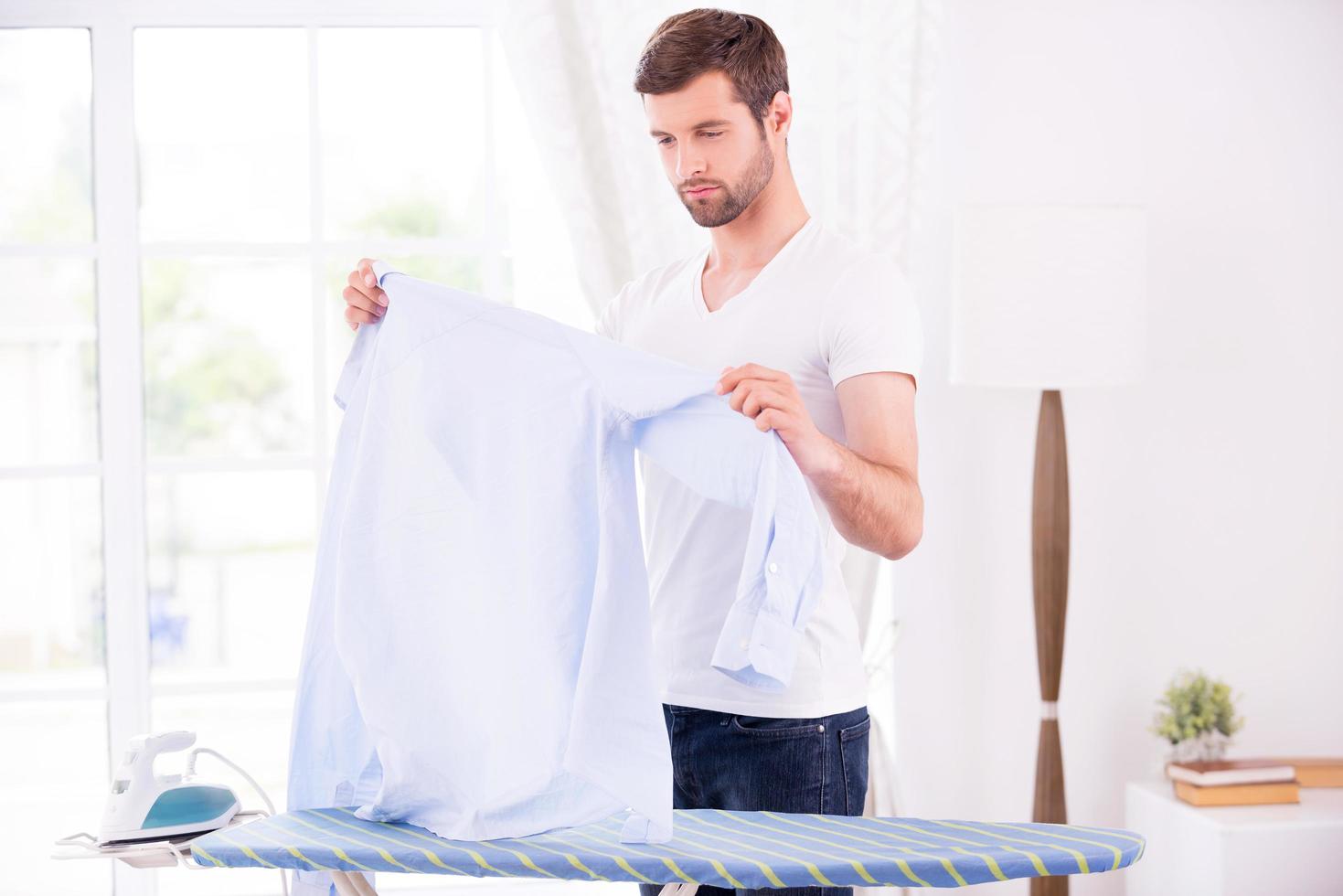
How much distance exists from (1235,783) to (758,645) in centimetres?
164

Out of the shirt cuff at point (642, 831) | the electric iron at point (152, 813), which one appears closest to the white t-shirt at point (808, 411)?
the shirt cuff at point (642, 831)

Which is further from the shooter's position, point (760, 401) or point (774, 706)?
point (774, 706)

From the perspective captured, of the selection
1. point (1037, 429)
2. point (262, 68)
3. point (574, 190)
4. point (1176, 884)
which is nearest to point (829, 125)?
point (574, 190)


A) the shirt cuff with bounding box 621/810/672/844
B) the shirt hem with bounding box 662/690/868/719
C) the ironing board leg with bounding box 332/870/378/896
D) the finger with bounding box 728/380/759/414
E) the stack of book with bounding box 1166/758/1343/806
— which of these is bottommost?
the stack of book with bounding box 1166/758/1343/806

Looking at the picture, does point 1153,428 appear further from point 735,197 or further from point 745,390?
point 745,390

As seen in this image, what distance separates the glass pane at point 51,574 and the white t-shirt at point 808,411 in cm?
168

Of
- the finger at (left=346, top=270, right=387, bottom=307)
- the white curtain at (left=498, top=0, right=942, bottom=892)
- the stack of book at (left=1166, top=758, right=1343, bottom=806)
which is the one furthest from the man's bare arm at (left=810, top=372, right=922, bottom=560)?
the stack of book at (left=1166, top=758, right=1343, bottom=806)

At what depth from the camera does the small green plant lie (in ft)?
7.75

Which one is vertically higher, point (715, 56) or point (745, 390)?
point (715, 56)

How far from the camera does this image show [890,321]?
1.30 m

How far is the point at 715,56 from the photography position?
4.45 feet

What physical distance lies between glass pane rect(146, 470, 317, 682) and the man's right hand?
1.36 metres

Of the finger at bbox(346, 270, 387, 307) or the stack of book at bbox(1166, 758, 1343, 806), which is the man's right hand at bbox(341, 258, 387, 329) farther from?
the stack of book at bbox(1166, 758, 1343, 806)

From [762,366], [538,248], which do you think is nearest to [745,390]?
[762,366]
